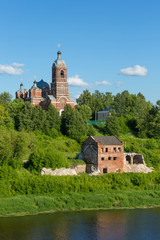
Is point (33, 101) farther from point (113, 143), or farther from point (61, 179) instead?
point (61, 179)

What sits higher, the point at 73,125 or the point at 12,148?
the point at 73,125

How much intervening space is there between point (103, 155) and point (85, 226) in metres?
13.8

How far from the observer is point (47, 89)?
247 ft

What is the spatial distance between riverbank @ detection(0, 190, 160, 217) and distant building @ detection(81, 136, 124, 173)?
5.84 metres

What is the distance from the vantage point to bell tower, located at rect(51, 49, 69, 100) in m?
70.9

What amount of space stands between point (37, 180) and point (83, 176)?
4752mm

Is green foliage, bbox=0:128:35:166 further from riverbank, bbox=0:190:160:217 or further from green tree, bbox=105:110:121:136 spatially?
green tree, bbox=105:110:121:136

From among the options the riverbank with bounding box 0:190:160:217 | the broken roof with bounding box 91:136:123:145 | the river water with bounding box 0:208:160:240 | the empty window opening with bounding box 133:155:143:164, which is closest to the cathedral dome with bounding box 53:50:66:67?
the empty window opening with bounding box 133:155:143:164

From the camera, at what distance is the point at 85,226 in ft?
90.4

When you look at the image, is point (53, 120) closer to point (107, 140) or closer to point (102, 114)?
point (107, 140)

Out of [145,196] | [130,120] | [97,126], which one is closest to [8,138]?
[145,196]

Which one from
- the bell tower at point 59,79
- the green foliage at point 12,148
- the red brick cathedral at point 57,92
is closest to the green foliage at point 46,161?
the green foliage at point 12,148

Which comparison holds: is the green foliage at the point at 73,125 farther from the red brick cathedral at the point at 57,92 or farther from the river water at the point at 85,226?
the river water at the point at 85,226

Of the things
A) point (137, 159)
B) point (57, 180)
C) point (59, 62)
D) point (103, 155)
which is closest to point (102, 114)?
point (59, 62)
